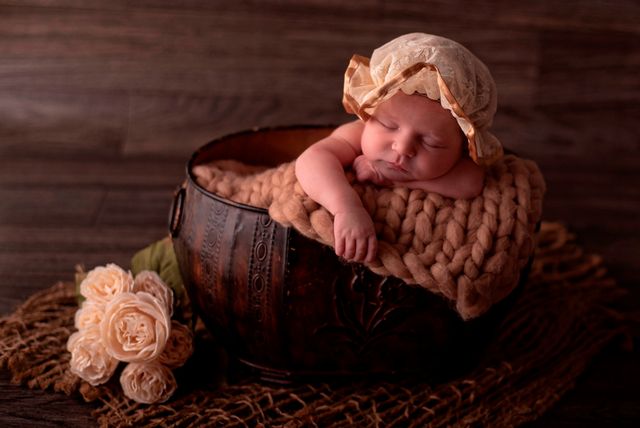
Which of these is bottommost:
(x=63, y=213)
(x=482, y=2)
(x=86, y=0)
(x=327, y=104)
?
(x=63, y=213)

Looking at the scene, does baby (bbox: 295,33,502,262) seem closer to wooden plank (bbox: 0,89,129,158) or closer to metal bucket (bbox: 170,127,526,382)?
metal bucket (bbox: 170,127,526,382)

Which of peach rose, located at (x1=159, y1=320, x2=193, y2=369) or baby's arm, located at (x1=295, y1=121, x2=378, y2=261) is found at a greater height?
baby's arm, located at (x1=295, y1=121, x2=378, y2=261)

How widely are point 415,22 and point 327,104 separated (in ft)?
0.98

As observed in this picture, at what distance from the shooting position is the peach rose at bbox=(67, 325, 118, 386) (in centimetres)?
108

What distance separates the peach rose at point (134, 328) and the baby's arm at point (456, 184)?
1.17 feet

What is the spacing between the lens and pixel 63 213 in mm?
1656

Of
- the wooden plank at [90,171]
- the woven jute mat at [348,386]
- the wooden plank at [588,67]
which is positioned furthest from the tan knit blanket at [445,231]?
the wooden plank at [588,67]

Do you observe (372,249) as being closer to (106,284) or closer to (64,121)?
(106,284)

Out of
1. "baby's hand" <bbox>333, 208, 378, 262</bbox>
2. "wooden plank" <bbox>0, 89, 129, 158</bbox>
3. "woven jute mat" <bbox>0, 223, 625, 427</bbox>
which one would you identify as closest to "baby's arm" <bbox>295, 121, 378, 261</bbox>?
"baby's hand" <bbox>333, 208, 378, 262</bbox>

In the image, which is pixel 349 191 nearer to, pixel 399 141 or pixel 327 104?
pixel 399 141

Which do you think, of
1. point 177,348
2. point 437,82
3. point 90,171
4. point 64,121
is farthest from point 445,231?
point 64,121

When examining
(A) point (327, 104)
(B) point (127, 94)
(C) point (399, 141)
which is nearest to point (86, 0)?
(B) point (127, 94)

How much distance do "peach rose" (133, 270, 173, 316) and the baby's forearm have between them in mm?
263

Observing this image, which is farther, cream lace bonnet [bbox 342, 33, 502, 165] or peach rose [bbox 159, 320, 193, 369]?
peach rose [bbox 159, 320, 193, 369]
